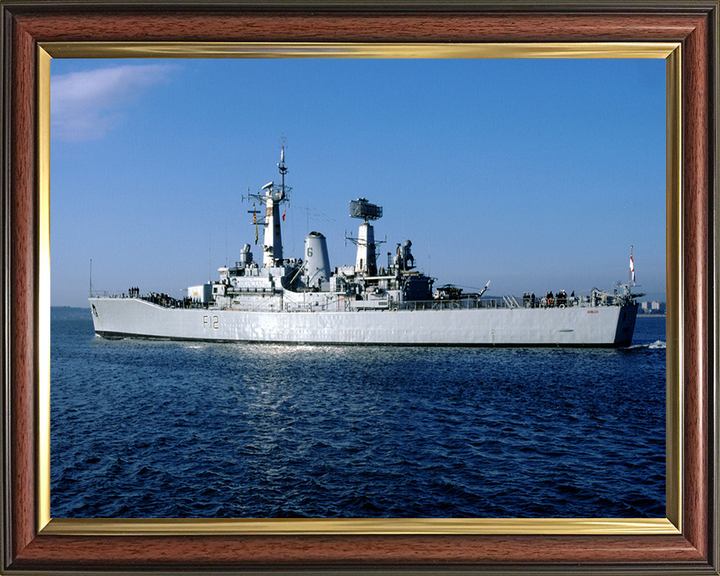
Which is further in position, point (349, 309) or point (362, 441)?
point (349, 309)

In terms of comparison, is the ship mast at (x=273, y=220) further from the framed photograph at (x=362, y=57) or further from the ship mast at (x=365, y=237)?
the framed photograph at (x=362, y=57)

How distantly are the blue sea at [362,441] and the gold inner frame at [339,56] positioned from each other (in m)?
0.86

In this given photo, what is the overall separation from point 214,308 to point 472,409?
39685 millimetres

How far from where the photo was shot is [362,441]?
15.3 meters

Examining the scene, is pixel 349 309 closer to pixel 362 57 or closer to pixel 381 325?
pixel 381 325

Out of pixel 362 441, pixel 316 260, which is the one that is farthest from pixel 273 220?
pixel 362 441

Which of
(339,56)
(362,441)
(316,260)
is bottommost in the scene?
(362,441)

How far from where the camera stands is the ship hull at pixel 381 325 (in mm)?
39906

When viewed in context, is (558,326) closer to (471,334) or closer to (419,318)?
(471,334)

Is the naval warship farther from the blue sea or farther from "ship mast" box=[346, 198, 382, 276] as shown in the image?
the blue sea

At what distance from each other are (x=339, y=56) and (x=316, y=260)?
172 feet

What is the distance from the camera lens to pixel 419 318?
43.8m

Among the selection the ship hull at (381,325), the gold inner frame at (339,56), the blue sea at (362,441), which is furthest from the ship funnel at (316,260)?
the gold inner frame at (339,56)

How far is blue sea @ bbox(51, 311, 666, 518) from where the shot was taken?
10.3 m
